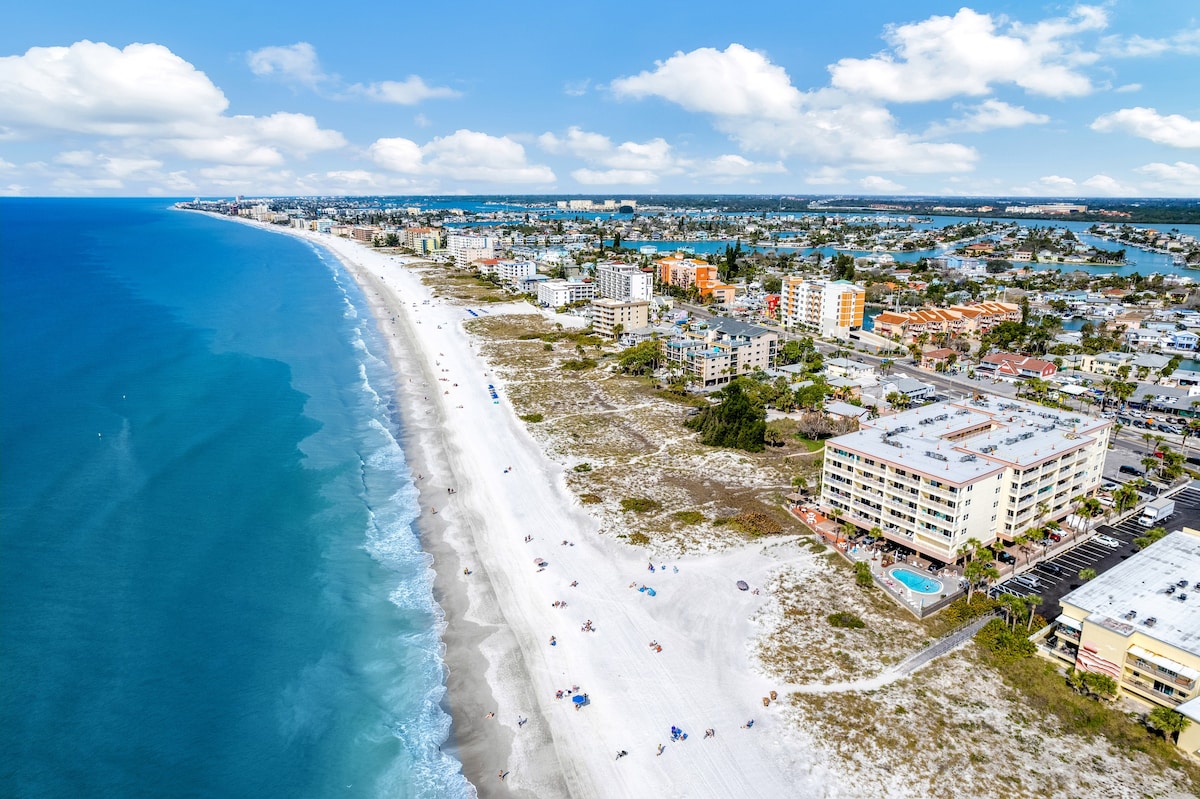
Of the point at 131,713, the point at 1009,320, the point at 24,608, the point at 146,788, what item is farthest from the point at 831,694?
the point at 1009,320

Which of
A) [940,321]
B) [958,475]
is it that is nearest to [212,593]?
[958,475]

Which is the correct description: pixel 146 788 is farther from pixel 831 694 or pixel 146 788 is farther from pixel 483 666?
pixel 831 694

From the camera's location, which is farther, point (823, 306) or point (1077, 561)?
point (823, 306)

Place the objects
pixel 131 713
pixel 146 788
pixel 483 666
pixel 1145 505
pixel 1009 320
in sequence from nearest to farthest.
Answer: pixel 146 788, pixel 131 713, pixel 483 666, pixel 1145 505, pixel 1009 320

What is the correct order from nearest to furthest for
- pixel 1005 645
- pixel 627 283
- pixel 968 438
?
pixel 1005 645 → pixel 968 438 → pixel 627 283

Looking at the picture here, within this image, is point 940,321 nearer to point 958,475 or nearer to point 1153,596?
point 958,475

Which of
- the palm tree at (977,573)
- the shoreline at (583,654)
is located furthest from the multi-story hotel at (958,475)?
the shoreline at (583,654)
